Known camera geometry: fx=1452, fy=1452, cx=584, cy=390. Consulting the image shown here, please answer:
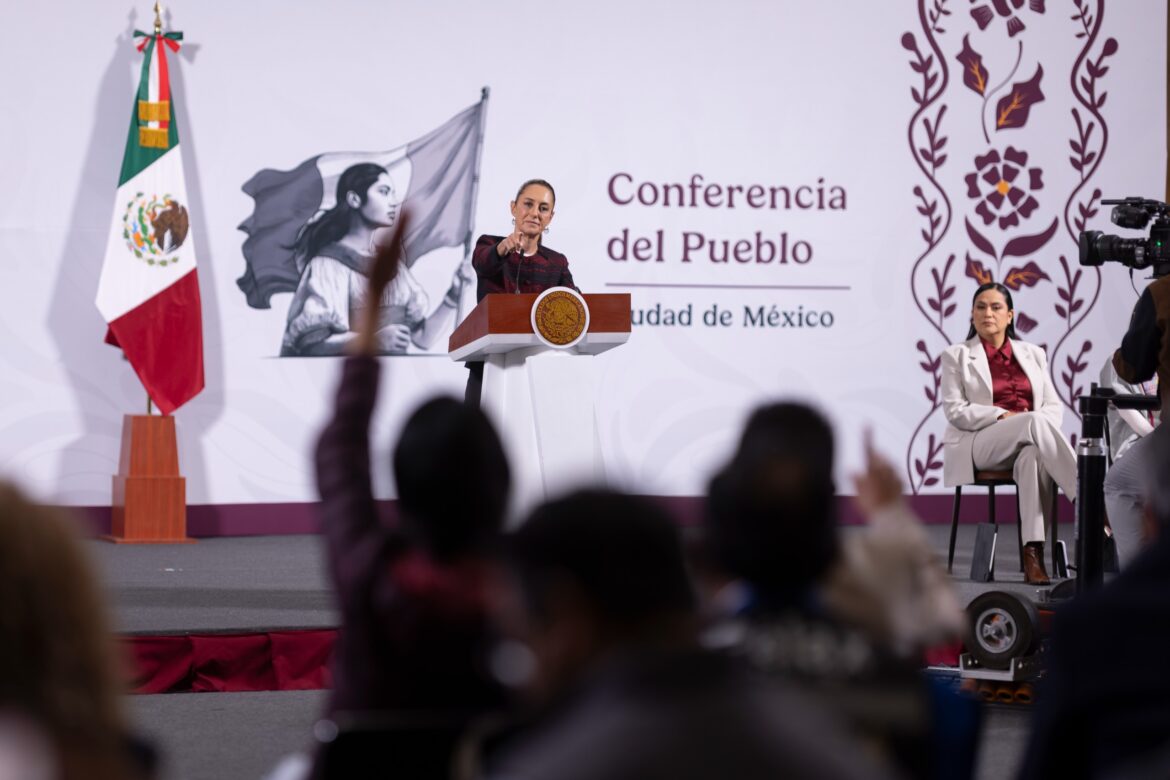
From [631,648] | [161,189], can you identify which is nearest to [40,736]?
[631,648]

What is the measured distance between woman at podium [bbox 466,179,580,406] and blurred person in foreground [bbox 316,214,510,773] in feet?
9.35

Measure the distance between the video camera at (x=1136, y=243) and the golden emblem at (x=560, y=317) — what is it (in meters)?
1.67

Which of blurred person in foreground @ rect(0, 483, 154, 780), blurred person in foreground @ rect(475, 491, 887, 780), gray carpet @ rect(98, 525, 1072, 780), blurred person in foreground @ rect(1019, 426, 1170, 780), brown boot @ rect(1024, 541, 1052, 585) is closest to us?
blurred person in foreground @ rect(475, 491, 887, 780)

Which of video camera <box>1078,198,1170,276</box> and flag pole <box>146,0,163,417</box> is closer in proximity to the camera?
video camera <box>1078,198,1170,276</box>

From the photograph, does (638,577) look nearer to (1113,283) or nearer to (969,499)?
(969,499)

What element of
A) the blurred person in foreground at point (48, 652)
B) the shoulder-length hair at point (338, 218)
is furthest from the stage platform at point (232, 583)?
the blurred person in foreground at point (48, 652)

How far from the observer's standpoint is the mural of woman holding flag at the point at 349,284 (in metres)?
6.92

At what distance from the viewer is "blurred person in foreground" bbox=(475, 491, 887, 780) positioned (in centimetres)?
81

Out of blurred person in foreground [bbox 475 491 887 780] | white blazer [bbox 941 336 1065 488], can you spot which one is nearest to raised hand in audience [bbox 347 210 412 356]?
blurred person in foreground [bbox 475 491 887 780]

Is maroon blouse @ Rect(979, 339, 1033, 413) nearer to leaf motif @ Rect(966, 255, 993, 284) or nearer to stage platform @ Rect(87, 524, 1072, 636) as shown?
stage platform @ Rect(87, 524, 1072, 636)

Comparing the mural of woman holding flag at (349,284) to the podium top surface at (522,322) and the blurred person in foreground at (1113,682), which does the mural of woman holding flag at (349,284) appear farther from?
the blurred person in foreground at (1113,682)

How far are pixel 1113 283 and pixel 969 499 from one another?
4.81 feet

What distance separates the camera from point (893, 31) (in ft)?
24.9

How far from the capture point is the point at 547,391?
12.4 ft
